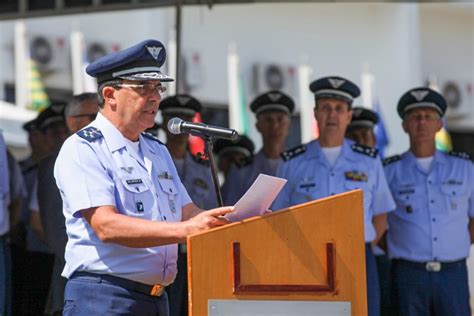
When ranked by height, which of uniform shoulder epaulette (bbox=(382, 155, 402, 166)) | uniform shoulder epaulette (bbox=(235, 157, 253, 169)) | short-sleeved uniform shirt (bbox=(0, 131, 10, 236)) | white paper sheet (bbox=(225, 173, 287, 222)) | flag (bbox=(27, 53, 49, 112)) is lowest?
white paper sheet (bbox=(225, 173, 287, 222))

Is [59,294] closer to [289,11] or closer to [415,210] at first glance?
[415,210]

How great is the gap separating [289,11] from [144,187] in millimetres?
18678

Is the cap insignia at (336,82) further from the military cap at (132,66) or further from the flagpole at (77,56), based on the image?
the flagpole at (77,56)

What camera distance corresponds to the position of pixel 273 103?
8.42 meters

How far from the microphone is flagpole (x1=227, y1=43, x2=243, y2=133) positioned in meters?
16.5

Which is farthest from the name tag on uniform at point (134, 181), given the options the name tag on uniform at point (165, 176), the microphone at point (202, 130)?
the microphone at point (202, 130)

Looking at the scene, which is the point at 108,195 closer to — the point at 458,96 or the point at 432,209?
the point at 432,209

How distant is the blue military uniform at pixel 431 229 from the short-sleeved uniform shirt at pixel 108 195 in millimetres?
2789

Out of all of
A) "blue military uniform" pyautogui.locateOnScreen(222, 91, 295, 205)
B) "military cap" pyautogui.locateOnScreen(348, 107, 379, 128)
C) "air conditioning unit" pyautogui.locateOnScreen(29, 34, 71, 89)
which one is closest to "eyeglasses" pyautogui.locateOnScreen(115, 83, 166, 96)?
"blue military uniform" pyautogui.locateOnScreen(222, 91, 295, 205)

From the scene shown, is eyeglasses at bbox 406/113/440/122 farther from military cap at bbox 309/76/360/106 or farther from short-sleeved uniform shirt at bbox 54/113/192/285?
short-sleeved uniform shirt at bbox 54/113/192/285

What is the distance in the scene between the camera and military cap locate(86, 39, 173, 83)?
4.43 metres

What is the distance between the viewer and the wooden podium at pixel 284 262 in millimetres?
4082

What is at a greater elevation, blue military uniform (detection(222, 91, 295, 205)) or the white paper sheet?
blue military uniform (detection(222, 91, 295, 205))

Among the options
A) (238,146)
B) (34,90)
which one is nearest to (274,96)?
(238,146)
